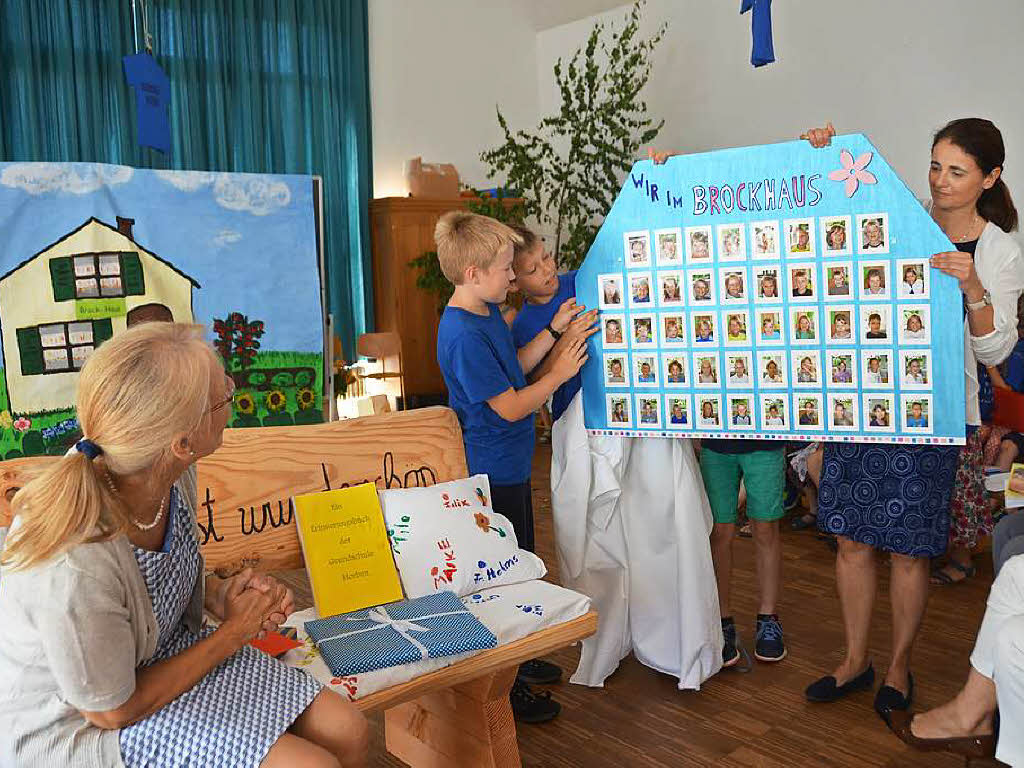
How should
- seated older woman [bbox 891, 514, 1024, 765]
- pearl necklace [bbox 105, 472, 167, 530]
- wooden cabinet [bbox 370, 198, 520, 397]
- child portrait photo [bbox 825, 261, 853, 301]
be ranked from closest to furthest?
pearl necklace [bbox 105, 472, 167, 530] < seated older woman [bbox 891, 514, 1024, 765] < child portrait photo [bbox 825, 261, 853, 301] < wooden cabinet [bbox 370, 198, 520, 397]

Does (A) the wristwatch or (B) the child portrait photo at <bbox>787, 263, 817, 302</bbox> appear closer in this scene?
(A) the wristwatch

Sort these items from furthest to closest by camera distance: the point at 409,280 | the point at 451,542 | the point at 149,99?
the point at 409,280, the point at 149,99, the point at 451,542

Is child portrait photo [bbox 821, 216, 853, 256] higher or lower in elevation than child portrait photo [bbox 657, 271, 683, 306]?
higher

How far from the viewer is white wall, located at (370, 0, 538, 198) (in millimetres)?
7621

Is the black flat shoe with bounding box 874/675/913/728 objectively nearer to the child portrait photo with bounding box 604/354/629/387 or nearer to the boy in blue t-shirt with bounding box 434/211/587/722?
the boy in blue t-shirt with bounding box 434/211/587/722

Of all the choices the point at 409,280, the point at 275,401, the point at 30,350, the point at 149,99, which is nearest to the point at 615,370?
the point at 275,401

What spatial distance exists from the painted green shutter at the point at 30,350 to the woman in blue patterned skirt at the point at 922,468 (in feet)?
7.18

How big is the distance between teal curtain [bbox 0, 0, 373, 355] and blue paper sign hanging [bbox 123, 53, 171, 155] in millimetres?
3220

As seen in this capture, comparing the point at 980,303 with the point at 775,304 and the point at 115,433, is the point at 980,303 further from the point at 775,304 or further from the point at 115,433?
the point at 115,433

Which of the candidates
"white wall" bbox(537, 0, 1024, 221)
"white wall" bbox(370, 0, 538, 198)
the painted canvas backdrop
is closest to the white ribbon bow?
the painted canvas backdrop

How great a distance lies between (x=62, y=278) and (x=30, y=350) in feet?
0.75

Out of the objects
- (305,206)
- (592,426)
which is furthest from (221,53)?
(592,426)

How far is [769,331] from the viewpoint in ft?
8.61

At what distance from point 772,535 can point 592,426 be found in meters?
0.65
